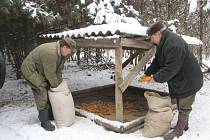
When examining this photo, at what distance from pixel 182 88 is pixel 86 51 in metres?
9.46

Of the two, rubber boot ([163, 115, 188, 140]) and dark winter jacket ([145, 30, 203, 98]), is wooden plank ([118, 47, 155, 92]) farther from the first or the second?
rubber boot ([163, 115, 188, 140])

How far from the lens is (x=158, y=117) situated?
16.5 ft

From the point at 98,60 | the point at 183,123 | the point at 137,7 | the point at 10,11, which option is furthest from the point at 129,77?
the point at 98,60

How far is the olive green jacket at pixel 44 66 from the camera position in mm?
5238

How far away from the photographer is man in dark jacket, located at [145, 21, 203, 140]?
185 inches

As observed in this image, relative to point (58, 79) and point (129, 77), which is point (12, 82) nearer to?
point (58, 79)

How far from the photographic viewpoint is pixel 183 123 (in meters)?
5.04

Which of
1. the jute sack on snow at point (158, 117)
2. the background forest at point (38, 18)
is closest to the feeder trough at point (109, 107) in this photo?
the jute sack on snow at point (158, 117)

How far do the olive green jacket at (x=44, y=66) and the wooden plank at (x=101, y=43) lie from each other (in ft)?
2.21

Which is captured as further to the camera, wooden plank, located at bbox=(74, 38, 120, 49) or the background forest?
the background forest

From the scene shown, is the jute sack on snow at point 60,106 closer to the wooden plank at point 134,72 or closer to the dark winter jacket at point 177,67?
the wooden plank at point 134,72

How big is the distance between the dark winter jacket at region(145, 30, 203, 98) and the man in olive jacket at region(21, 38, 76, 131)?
1461mm

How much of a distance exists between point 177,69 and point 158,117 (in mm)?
856

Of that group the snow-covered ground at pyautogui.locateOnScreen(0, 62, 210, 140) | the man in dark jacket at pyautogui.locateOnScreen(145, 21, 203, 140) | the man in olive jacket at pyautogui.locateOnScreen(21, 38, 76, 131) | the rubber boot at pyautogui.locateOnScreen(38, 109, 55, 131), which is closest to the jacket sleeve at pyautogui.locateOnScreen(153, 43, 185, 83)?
the man in dark jacket at pyautogui.locateOnScreen(145, 21, 203, 140)
